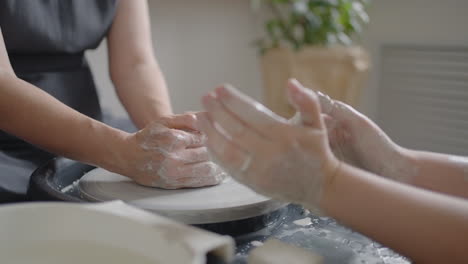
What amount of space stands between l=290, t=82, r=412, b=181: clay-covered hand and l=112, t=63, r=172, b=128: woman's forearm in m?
0.52

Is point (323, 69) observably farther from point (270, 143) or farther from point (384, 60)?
point (270, 143)

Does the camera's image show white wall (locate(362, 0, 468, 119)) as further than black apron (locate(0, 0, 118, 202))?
Yes

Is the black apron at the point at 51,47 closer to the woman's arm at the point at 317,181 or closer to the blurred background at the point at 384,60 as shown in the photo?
the woman's arm at the point at 317,181

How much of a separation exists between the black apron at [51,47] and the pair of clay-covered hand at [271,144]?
0.45 m

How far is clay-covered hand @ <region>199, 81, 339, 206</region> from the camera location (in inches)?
21.0

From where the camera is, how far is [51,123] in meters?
0.80

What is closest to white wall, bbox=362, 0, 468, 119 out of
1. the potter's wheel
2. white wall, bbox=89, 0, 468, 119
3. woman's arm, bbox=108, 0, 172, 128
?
white wall, bbox=89, 0, 468, 119

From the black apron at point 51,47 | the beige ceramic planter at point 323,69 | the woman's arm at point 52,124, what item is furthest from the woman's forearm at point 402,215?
the beige ceramic planter at point 323,69

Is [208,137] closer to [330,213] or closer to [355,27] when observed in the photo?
[330,213]

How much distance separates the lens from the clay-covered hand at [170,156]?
746 mm

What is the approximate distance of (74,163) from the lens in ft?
2.95

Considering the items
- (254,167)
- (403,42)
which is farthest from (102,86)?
(254,167)

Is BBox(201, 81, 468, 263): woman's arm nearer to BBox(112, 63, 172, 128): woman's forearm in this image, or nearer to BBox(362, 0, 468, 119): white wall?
BBox(112, 63, 172, 128): woman's forearm

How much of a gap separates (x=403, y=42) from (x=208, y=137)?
6.86 ft
